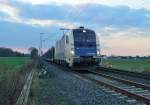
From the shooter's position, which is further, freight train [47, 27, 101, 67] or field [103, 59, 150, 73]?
field [103, 59, 150, 73]

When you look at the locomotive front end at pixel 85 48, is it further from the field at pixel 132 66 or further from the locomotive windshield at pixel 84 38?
the field at pixel 132 66

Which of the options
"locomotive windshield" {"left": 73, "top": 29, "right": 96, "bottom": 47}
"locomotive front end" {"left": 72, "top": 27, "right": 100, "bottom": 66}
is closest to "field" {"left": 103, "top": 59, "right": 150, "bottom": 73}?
"locomotive front end" {"left": 72, "top": 27, "right": 100, "bottom": 66}

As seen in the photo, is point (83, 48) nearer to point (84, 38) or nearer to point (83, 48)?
point (83, 48)

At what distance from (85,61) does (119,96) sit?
18.4m

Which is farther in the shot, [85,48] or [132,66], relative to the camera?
[132,66]

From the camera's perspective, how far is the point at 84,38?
3466cm

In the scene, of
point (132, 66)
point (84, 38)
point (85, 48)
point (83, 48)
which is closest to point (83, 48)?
point (83, 48)

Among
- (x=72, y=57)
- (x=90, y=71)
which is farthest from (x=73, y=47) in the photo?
(x=90, y=71)

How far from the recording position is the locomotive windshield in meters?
34.3

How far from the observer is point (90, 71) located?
36.4 m

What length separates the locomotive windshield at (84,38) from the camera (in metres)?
34.3

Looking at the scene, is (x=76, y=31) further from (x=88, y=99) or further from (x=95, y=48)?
(x=88, y=99)

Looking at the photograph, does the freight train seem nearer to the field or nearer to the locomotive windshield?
the locomotive windshield

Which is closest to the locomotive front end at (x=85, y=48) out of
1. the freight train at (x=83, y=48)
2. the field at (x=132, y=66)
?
the freight train at (x=83, y=48)
